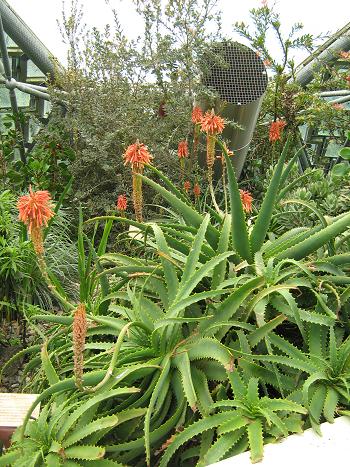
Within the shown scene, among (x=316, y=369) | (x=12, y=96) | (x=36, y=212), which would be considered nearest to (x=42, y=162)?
(x=12, y=96)

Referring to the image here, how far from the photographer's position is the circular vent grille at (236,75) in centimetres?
464

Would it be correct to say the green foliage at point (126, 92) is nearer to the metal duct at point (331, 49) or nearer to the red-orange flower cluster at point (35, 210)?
the metal duct at point (331, 49)

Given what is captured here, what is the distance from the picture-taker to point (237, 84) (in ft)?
15.3

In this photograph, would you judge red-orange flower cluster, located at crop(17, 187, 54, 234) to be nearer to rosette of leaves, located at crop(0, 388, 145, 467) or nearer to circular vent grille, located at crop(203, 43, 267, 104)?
rosette of leaves, located at crop(0, 388, 145, 467)

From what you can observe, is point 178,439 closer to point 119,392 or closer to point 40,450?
point 119,392

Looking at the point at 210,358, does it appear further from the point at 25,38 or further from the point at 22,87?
the point at 25,38

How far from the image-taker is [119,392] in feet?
6.43

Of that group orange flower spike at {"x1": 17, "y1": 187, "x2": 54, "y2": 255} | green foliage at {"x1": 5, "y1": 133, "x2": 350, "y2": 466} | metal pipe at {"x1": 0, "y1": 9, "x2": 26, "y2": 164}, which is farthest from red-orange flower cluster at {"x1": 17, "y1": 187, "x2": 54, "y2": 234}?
metal pipe at {"x1": 0, "y1": 9, "x2": 26, "y2": 164}

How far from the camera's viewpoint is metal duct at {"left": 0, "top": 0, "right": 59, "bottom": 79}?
482cm

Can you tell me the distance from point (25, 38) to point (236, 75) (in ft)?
5.38

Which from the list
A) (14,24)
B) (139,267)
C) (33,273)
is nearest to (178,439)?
(139,267)

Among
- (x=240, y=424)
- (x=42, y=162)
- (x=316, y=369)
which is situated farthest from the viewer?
(x=42, y=162)

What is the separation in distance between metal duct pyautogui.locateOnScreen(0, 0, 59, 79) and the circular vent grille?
48.5 inches

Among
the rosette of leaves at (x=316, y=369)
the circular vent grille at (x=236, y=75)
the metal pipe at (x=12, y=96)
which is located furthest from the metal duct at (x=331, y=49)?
the rosette of leaves at (x=316, y=369)
